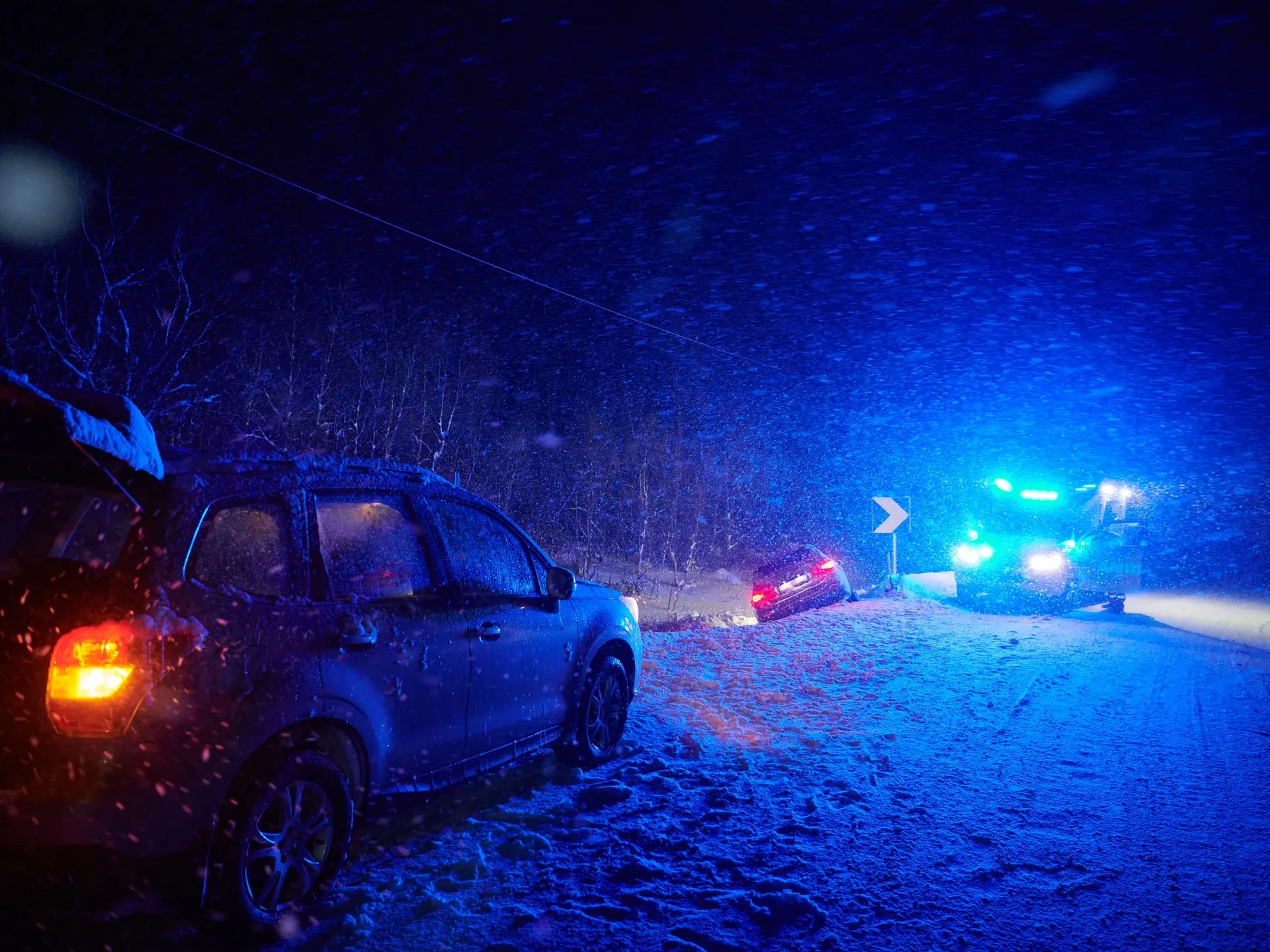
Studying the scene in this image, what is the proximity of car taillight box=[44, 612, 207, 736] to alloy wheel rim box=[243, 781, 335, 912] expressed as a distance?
2.37 feet

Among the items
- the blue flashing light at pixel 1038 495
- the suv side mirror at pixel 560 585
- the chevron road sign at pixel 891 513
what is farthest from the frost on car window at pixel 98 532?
the blue flashing light at pixel 1038 495

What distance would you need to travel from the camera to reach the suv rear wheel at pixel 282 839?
3.04m

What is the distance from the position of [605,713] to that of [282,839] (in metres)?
2.88

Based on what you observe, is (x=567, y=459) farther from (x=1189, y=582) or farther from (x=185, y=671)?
(x=185, y=671)

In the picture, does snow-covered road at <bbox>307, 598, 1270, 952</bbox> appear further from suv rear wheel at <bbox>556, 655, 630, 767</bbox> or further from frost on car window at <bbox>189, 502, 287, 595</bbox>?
frost on car window at <bbox>189, 502, 287, 595</bbox>

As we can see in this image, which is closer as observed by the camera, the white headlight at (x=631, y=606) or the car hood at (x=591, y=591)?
the car hood at (x=591, y=591)

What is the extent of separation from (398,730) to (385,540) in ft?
3.36

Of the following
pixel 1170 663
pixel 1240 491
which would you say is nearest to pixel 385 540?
pixel 1170 663

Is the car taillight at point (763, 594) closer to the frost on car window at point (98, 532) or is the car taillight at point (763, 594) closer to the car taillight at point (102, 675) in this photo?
the frost on car window at point (98, 532)

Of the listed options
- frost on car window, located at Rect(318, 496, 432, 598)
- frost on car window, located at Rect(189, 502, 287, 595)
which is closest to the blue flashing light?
frost on car window, located at Rect(318, 496, 432, 598)

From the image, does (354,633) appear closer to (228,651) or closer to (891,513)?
(228,651)

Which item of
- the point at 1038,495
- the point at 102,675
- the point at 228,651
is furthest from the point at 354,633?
the point at 1038,495

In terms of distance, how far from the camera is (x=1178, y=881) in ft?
12.8

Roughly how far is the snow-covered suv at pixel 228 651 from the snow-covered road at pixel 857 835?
0.55 meters
